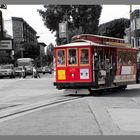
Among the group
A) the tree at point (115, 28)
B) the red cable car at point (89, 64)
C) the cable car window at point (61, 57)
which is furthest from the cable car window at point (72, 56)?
the tree at point (115, 28)

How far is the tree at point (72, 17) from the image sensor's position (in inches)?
3044

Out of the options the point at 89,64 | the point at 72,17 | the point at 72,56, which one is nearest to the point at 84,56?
the point at 89,64

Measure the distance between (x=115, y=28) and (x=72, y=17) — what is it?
26569mm

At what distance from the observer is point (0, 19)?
37.6 ft

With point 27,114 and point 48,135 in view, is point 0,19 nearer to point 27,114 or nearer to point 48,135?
point 48,135

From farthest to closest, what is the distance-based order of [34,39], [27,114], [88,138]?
1. [34,39]
2. [27,114]
3. [88,138]

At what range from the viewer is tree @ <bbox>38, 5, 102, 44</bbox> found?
77.3 m

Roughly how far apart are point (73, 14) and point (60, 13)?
7.13 ft

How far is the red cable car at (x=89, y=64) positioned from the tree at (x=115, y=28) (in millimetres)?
77095

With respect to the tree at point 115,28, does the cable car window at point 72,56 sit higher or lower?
lower

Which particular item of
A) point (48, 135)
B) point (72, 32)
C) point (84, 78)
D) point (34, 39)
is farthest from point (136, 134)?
point (34, 39)

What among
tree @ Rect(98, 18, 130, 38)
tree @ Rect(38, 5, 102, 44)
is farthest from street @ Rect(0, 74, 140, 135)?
tree @ Rect(98, 18, 130, 38)

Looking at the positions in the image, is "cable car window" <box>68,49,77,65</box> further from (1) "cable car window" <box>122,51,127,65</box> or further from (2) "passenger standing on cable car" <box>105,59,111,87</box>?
(1) "cable car window" <box>122,51,127,65</box>

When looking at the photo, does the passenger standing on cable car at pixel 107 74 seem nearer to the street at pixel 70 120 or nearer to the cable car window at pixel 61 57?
the cable car window at pixel 61 57
